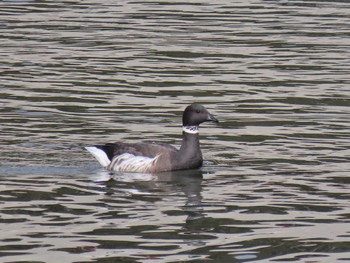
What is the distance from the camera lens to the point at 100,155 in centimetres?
2172

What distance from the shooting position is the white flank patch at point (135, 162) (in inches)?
854

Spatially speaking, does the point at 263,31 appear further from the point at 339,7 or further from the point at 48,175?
the point at 48,175

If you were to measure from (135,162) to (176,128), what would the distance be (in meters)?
3.93

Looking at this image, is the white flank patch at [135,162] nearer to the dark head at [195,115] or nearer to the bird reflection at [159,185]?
the bird reflection at [159,185]

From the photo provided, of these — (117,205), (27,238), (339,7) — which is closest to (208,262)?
(27,238)

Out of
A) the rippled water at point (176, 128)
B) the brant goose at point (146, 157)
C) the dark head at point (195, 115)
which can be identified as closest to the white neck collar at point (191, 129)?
the dark head at point (195, 115)

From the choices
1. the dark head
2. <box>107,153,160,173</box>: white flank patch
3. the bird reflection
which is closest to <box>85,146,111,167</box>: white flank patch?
<box>107,153,160,173</box>: white flank patch

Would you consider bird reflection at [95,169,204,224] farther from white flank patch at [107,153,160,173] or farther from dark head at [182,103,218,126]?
dark head at [182,103,218,126]

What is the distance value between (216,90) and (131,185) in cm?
942

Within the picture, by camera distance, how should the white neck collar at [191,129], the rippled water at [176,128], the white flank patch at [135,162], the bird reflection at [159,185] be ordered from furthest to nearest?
the white neck collar at [191,129], the white flank patch at [135,162], the bird reflection at [159,185], the rippled water at [176,128]

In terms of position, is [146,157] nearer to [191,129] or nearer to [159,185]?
[191,129]

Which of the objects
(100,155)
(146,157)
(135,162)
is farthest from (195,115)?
(100,155)

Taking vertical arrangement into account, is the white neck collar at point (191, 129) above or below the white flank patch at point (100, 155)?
above

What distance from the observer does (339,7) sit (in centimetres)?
4588
